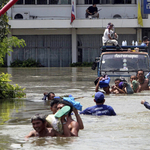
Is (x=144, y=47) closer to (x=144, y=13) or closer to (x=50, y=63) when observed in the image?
(x=144, y=13)

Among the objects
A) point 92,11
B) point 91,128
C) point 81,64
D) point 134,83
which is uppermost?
point 92,11

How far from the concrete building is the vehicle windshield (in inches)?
950

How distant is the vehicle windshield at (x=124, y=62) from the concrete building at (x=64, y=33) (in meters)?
24.1

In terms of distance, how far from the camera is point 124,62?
1831 centimetres

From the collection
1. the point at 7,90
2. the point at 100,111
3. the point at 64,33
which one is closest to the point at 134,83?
the point at 7,90

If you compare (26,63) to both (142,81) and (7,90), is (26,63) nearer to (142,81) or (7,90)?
(142,81)

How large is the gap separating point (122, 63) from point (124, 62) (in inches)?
3.8

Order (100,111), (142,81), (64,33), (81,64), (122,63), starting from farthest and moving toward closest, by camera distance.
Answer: (64,33)
(81,64)
(122,63)
(142,81)
(100,111)

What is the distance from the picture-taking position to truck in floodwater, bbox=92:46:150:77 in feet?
59.4

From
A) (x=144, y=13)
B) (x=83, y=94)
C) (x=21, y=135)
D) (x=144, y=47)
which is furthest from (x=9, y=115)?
(x=144, y=13)

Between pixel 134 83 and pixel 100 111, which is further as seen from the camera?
pixel 134 83

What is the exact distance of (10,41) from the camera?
1539cm

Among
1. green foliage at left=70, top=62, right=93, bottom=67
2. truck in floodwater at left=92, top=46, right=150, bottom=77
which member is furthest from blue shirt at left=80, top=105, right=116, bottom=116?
green foliage at left=70, top=62, right=93, bottom=67

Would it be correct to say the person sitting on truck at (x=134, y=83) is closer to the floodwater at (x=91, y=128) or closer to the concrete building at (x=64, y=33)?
the floodwater at (x=91, y=128)
